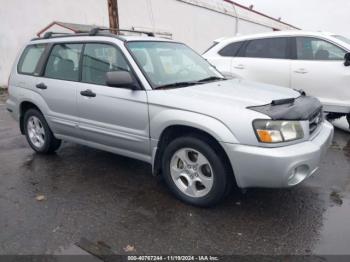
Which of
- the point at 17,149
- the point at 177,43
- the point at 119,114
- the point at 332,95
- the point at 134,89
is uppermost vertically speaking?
the point at 177,43

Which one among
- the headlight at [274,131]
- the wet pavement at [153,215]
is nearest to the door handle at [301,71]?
the wet pavement at [153,215]

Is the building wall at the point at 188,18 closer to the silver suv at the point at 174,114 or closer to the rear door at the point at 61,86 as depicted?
the rear door at the point at 61,86

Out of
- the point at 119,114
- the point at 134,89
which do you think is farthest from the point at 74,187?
the point at 134,89

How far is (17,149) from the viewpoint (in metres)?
5.64

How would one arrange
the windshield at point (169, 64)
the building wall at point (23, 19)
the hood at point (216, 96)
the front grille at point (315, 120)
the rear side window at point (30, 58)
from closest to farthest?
the hood at point (216, 96) < the front grille at point (315, 120) < the windshield at point (169, 64) < the rear side window at point (30, 58) < the building wall at point (23, 19)

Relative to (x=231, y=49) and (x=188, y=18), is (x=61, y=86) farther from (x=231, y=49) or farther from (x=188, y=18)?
(x=188, y=18)

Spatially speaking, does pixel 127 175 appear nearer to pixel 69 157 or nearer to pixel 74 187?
pixel 74 187

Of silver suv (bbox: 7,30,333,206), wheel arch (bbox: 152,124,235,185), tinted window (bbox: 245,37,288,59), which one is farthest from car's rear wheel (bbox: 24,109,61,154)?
tinted window (bbox: 245,37,288,59)

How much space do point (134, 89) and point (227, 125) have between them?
1143mm

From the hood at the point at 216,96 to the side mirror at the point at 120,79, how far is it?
0.24 metres

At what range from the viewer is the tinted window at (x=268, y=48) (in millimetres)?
6510

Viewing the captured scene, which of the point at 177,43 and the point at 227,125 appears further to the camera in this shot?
the point at 177,43

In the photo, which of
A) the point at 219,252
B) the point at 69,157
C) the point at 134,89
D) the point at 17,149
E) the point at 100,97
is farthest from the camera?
the point at 17,149

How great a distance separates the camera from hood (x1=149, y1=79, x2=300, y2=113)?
331 centimetres
